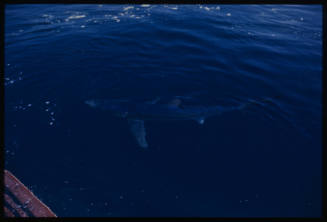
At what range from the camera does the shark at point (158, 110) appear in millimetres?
9984

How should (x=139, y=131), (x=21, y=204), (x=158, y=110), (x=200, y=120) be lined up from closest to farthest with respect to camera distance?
1. (x=21, y=204)
2. (x=139, y=131)
3. (x=200, y=120)
4. (x=158, y=110)

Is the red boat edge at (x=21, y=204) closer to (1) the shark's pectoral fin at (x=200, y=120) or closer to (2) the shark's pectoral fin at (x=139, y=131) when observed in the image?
(2) the shark's pectoral fin at (x=139, y=131)

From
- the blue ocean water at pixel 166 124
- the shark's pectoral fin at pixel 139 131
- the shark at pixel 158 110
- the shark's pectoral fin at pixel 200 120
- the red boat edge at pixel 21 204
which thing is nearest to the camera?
the red boat edge at pixel 21 204

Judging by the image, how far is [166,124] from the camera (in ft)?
32.2

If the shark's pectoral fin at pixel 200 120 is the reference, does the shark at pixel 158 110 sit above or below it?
above

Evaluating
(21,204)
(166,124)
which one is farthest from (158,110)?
(21,204)

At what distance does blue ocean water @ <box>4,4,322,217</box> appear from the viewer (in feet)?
24.3

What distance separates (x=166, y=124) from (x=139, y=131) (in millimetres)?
1296

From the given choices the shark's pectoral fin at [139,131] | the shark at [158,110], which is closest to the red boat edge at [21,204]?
the shark's pectoral fin at [139,131]

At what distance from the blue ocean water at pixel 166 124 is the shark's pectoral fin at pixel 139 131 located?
225mm

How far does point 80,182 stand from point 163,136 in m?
3.44

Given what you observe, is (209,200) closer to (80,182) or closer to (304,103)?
(80,182)

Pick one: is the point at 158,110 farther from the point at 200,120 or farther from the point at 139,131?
the point at 200,120

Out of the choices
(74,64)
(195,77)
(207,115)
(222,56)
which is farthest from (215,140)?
(74,64)
